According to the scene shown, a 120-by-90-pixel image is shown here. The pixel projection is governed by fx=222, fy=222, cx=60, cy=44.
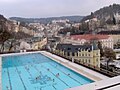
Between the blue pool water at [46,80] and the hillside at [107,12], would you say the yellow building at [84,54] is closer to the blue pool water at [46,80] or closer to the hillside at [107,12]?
the blue pool water at [46,80]

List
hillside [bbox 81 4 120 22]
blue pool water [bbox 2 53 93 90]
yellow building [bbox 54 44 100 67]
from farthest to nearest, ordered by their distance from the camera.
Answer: hillside [bbox 81 4 120 22] → yellow building [bbox 54 44 100 67] → blue pool water [bbox 2 53 93 90]

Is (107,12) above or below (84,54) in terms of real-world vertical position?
above

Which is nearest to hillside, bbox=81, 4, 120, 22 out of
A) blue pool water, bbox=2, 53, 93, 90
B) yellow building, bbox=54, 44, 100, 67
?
yellow building, bbox=54, 44, 100, 67

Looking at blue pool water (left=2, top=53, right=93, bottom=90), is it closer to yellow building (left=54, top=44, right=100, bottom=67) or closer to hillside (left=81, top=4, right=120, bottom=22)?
yellow building (left=54, top=44, right=100, bottom=67)

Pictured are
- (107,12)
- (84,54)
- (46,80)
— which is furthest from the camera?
(107,12)

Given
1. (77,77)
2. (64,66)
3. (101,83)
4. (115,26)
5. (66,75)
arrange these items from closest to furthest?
(101,83)
(77,77)
(66,75)
(64,66)
(115,26)

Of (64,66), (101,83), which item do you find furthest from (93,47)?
(101,83)

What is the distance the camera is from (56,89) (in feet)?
24.6

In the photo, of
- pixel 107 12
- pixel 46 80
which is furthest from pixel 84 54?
pixel 107 12

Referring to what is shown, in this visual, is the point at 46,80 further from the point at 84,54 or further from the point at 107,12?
the point at 107,12

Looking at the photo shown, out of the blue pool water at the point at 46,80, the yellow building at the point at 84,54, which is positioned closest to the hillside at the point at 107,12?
the yellow building at the point at 84,54

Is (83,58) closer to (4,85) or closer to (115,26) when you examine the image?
(4,85)

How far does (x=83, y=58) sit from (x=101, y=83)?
16240 millimetres

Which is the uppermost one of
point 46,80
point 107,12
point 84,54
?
point 107,12
